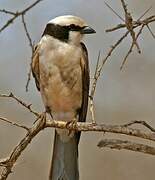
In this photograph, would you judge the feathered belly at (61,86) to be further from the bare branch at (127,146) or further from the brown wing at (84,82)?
the bare branch at (127,146)

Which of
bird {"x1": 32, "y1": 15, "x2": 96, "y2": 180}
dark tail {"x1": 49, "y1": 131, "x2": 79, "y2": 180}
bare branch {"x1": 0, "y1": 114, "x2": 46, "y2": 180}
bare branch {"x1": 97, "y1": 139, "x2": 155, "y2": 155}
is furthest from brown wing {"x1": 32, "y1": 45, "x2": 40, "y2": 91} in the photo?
bare branch {"x1": 97, "y1": 139, "x2": 155, "y2": 155}

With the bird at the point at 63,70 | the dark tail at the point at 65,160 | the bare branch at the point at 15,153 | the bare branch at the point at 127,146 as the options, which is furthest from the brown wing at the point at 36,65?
the bare branch at the point at 127,146

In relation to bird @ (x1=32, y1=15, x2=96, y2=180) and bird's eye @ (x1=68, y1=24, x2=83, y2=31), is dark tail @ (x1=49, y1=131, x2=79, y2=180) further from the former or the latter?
bird's eye @ (x1=68, y1=24, x2=83, y2=31)

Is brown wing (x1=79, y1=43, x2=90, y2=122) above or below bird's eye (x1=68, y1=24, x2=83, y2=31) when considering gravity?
below

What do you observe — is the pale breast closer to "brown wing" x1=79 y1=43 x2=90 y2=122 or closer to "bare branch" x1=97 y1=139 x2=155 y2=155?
"brown wing" x1=79 y1=43 x2=90 y2=122

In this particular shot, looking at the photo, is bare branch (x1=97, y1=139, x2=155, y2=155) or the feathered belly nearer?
bare branch (x1=97, y1=139, x2=155, y2=155)

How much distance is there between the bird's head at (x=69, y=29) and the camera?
1361 millimetres

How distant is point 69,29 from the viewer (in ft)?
4.53

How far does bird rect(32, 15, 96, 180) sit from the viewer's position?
1.39 meters

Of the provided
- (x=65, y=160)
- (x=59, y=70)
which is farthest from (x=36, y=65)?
(x=65, y=160)

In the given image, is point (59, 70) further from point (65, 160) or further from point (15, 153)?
point (15, 153)

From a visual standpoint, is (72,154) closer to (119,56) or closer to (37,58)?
(37,58)

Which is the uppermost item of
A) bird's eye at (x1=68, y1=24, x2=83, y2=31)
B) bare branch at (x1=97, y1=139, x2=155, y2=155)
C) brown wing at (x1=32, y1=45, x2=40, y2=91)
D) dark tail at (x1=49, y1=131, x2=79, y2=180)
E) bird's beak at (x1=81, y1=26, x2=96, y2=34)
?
bird's eye at (x1=68, y1=24, x2=83, y2=31)

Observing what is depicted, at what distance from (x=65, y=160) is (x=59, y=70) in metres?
0.29
